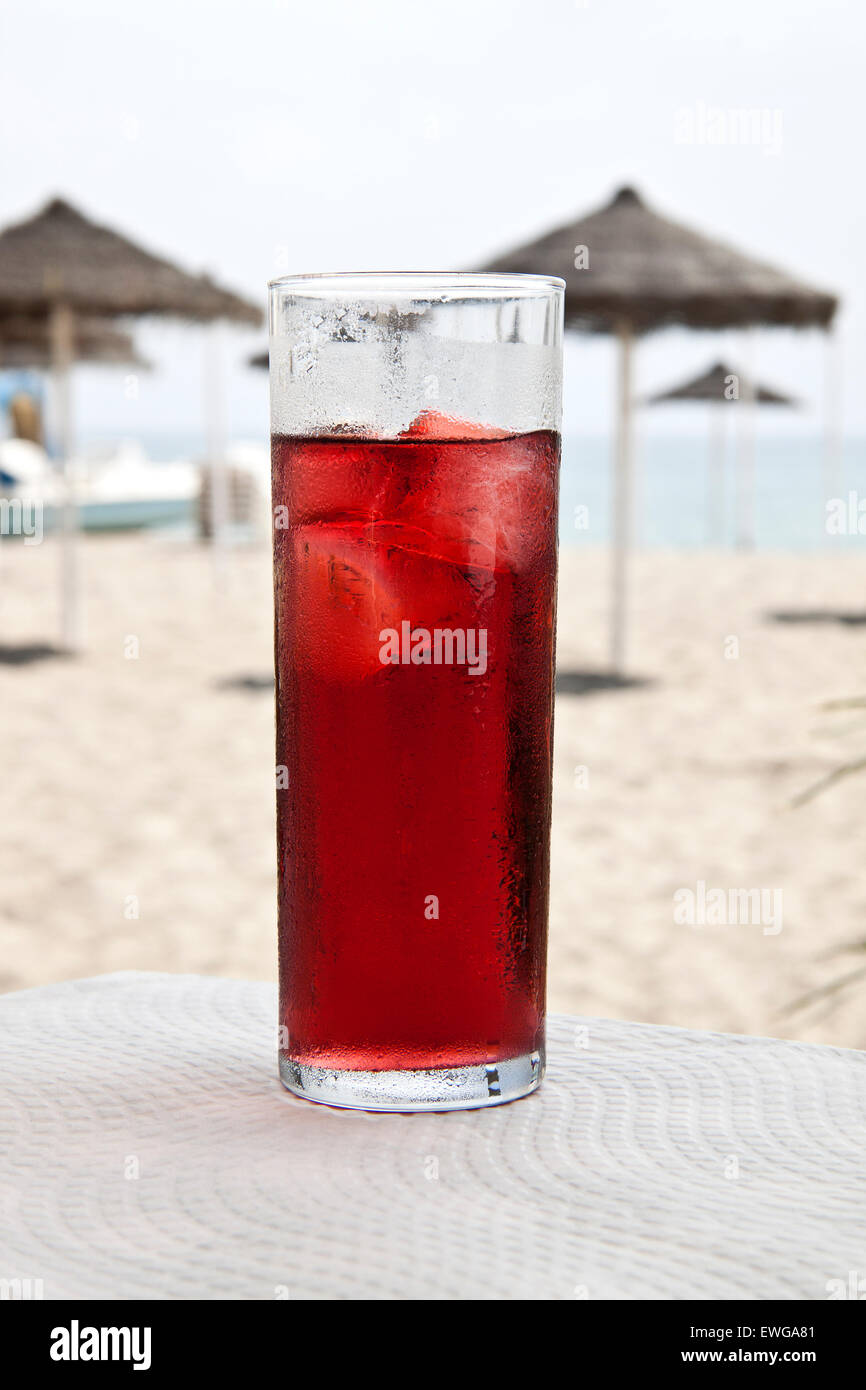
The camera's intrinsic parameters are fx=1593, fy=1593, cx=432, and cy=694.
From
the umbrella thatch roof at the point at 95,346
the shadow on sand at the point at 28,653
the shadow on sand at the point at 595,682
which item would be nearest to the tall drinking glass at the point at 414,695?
the shadow on sand at the point at 595,682

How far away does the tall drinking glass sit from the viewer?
885mm

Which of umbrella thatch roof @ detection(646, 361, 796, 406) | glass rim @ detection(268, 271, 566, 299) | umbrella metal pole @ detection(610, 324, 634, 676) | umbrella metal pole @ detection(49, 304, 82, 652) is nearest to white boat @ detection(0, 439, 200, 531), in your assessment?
umbrella thatch roof @ detection(646, 361, 796, 406)

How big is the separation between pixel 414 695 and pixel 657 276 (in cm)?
757

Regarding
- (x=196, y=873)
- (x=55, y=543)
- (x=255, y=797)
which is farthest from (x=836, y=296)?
(x=55, y=543)

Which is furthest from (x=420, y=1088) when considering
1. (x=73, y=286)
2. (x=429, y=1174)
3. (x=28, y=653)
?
(x=73, y=286)

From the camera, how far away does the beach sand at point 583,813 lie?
374 centimetres

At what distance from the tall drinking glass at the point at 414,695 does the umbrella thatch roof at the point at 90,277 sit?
26.8ft

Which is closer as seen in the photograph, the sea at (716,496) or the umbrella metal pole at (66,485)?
the umbrella metal pole at (66,485)

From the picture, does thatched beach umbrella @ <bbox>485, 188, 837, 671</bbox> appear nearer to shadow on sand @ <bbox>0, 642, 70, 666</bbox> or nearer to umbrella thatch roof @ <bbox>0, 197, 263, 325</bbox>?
umbrella thatch roof @ <bbox>0, 197, 263, 325</bbox>

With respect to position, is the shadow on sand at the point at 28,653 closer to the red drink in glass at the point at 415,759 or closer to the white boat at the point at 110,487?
the red drink in glass at the point at 415,759

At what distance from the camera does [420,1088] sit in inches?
35.1

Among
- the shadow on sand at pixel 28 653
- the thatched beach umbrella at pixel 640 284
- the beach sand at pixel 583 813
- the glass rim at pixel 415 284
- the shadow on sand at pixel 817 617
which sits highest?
the thatched beach umbrella at pixel 640 284

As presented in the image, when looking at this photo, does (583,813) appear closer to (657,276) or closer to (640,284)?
(640,284)
